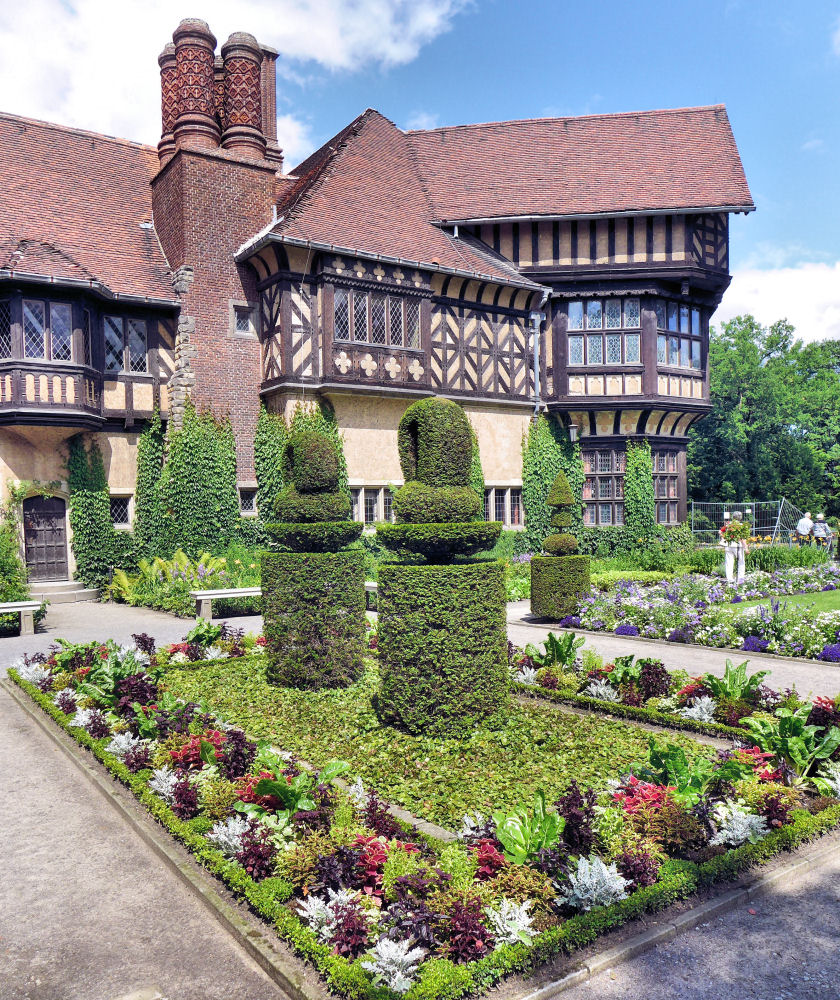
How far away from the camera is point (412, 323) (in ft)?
67.2

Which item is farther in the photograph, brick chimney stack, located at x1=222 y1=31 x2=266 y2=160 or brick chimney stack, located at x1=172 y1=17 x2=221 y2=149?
brick chimney stack, located at x1=222 y1=31 x2=266 y2=160

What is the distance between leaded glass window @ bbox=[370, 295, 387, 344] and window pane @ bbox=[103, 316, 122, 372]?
631cm

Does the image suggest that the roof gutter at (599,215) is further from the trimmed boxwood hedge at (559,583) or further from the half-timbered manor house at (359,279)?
the trimmed boxwood hedge at (559,583)

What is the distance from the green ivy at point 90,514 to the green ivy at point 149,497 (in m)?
0.69

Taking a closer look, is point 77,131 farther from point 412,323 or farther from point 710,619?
point 710,619

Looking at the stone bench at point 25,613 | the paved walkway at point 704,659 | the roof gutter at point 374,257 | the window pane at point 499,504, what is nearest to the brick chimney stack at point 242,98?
the roof gutter at point 374,257

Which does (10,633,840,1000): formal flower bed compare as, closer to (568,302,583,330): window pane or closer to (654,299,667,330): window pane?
(568,302,583,330): window pane

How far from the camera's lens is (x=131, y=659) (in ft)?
Answer: 28.6

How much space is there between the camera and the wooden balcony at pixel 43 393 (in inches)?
672

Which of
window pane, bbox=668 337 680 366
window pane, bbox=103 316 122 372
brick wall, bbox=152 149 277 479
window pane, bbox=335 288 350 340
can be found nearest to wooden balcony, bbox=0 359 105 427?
window pane, bbox=103 316 122 372

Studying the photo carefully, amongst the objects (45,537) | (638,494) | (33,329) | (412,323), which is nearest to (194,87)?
(33,329)

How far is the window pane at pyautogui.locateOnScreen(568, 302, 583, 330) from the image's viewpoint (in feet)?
75.6

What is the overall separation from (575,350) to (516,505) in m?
4.98

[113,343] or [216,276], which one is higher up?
[216,276]
